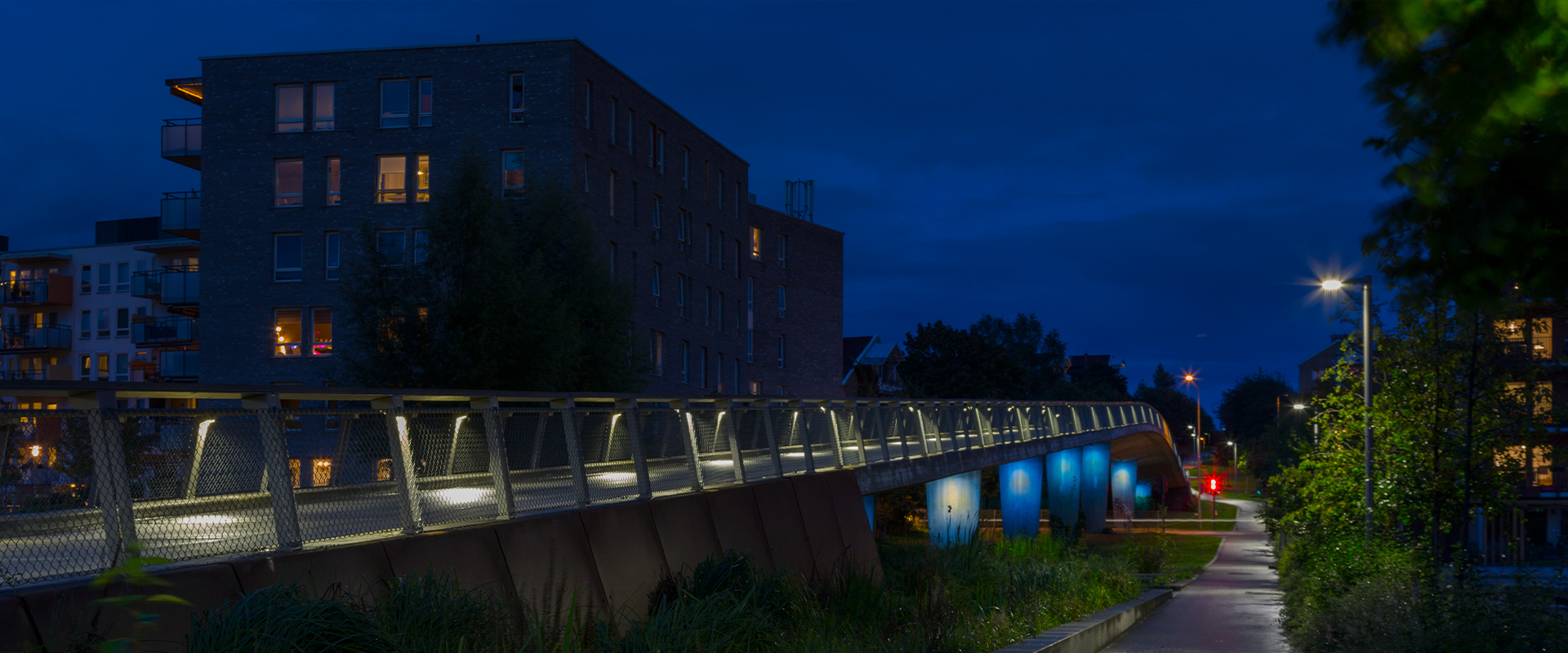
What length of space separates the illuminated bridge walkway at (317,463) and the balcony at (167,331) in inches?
1527

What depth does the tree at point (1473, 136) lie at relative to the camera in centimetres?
408

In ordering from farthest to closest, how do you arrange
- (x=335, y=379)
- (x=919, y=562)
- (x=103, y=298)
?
(x=103, y=298)
(x=335, y=379)
(x=919, y=562)

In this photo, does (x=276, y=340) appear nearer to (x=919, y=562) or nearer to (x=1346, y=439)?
(x=919, y=562)

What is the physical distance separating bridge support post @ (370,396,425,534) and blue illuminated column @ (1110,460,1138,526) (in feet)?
227

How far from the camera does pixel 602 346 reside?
108 ft

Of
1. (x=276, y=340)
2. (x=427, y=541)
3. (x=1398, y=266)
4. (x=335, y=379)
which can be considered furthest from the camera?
(x=276, y=340)

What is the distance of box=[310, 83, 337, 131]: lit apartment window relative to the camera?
41.8 meters

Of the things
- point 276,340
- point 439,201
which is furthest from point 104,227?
point 439,201

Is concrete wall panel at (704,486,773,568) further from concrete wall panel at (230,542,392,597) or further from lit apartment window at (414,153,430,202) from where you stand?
lit apartment window at (414,153,430,202)

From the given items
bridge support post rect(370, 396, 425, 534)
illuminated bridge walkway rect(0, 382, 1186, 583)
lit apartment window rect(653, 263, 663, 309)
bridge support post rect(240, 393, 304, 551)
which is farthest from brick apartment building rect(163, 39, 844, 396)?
bridge support post rect(240, 393, 304, 551)

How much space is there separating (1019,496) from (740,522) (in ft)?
105

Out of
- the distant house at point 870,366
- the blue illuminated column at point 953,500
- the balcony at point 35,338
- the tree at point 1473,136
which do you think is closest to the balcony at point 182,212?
the blue illuminated column at point 953,500

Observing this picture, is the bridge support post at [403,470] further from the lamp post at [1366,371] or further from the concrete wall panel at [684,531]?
the lamp post at [1366,371]

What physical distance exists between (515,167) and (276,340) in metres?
9.28
